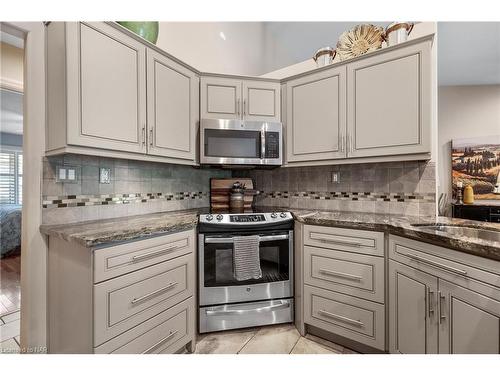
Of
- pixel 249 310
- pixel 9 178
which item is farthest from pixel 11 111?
pixel 249 310

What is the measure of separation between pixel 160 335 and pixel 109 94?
147cm

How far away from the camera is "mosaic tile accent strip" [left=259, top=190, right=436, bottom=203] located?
190 cm

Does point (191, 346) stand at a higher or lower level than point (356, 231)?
lower

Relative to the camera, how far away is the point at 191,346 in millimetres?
1616

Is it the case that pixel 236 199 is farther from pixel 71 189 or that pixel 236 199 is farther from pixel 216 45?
pixel 216 45

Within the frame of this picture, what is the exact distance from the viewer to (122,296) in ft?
3.93

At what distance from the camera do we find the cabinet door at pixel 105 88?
51.8 inches

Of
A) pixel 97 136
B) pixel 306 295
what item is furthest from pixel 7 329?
pixel 306 295

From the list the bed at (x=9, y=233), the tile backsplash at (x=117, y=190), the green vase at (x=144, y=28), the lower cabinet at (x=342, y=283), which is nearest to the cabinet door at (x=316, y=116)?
the lower cabinet at (x=342, y=283)

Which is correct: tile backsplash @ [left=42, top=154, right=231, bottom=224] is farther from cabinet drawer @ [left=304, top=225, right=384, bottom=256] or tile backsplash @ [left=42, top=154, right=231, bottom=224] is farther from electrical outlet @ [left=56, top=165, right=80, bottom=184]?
cabinet drawer @ [left=304, top=225, right=384, bottom=256]

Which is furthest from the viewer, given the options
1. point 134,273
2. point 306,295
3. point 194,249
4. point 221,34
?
point 221,34

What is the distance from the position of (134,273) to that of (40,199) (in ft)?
2.55

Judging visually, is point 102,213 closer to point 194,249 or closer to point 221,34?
point 194,249

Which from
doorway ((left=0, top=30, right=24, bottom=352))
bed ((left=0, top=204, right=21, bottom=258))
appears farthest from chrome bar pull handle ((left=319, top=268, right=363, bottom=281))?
bed ((left=0, top=204, right=21, bottom=258))
